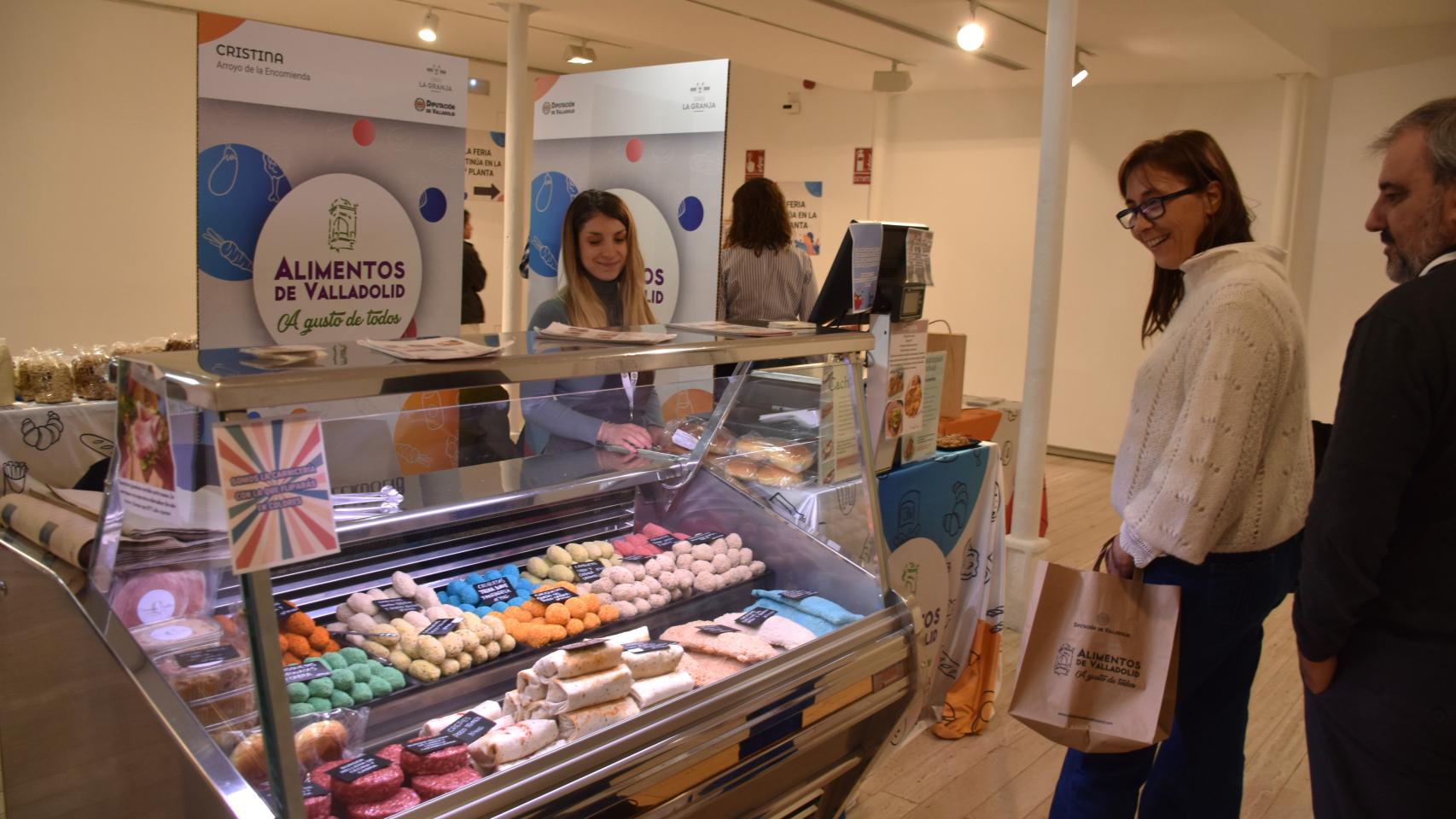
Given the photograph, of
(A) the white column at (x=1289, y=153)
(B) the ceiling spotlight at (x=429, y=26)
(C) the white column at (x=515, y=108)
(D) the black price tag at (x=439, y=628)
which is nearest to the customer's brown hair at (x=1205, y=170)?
(D) the black price tag at (x=439, y=628)

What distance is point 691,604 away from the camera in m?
2.14

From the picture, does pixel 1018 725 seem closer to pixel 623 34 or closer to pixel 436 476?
pixel 436 476

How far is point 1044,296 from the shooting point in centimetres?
420

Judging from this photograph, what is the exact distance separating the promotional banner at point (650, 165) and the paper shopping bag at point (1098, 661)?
2388 mm

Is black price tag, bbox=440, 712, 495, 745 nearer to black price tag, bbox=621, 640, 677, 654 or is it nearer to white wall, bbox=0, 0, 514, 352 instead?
black price tag, bbox=621, 640, 677, 654

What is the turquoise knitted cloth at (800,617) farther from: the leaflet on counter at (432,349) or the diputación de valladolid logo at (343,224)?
the diputación de valladolid logo at (343,224)

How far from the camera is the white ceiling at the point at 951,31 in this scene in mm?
5828

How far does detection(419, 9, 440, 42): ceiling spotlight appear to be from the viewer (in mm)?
7184

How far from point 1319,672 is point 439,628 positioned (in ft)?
5.04

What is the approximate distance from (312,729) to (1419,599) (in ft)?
5.69

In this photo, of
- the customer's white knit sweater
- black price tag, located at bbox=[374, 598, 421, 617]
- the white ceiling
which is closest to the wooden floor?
the customer's white knit sweater

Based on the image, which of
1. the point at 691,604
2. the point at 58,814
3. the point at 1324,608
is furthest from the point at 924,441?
the point at 58,814

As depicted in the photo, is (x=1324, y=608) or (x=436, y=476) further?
(x=436, y=476)

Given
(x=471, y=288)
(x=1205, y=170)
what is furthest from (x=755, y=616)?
(x=471, y=288)
